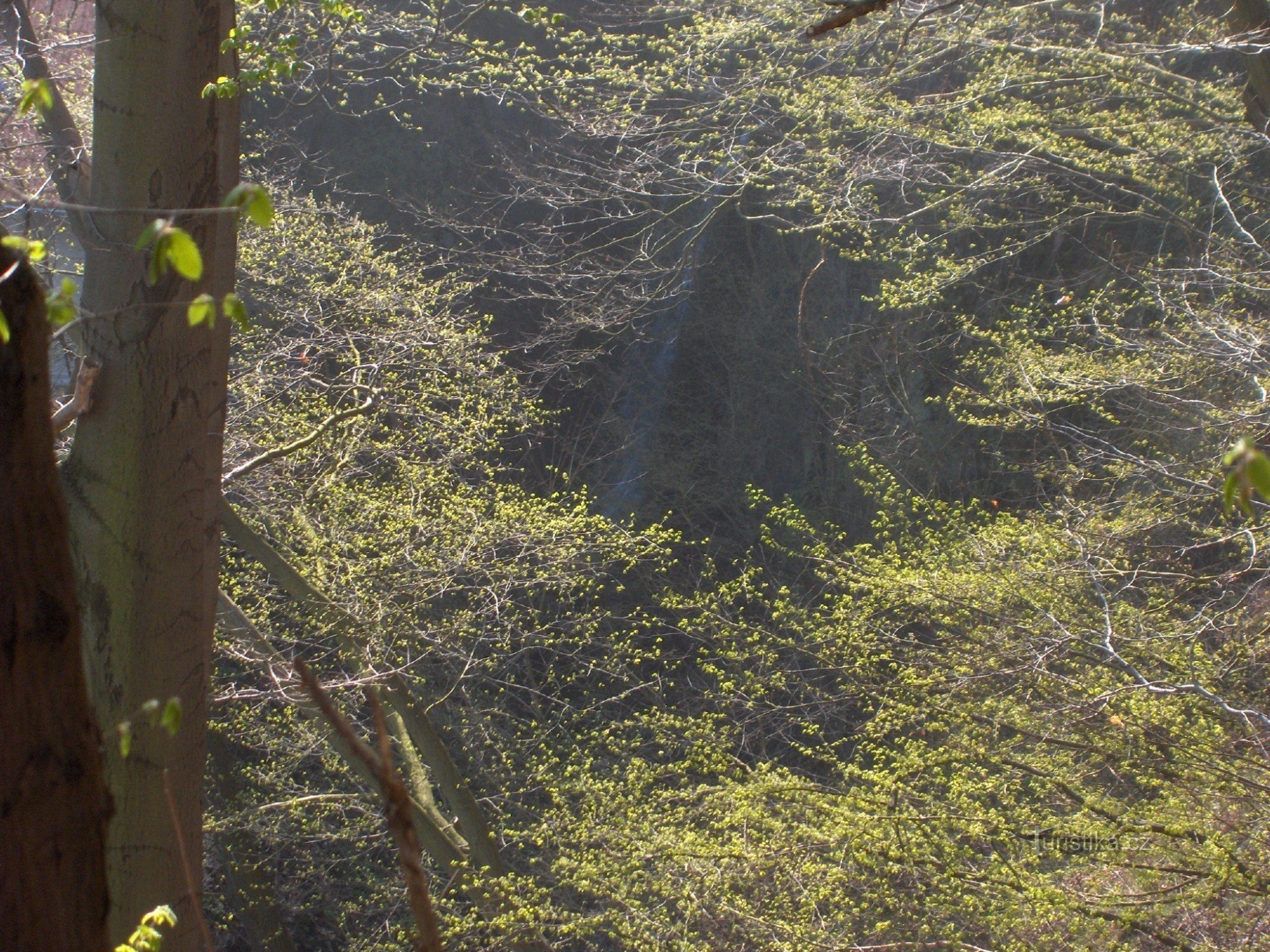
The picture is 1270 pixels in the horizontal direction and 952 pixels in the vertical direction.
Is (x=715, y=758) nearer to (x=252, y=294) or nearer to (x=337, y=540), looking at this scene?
(x=337, y=540)

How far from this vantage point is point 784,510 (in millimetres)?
7602

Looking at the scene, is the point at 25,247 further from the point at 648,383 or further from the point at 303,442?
the point at 648,383

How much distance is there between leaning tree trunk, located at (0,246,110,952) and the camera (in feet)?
3.69

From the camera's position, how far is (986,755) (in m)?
5.45

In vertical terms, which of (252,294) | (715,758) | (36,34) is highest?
(36,34)

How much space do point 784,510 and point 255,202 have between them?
660 centimetres

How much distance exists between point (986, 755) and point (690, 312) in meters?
8.46

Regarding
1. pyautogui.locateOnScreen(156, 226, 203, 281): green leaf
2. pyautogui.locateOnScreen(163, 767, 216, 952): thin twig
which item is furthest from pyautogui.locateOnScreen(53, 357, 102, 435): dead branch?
pyautogui.locateOnScreen(156, 226, 203, 281): green leaf

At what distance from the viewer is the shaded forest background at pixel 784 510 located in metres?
5.25

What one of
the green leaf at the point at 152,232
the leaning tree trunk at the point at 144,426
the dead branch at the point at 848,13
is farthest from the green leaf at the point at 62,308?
the dead branch at the point at 848,13

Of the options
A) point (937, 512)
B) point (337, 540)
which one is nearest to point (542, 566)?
point (337, 540)

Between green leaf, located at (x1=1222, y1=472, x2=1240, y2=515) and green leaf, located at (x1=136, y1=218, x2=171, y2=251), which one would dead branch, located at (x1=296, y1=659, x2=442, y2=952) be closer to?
green leaf, located at (x1=136, y1=218, x2=171, y2=251)

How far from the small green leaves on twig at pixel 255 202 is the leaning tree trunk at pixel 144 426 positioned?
187cm

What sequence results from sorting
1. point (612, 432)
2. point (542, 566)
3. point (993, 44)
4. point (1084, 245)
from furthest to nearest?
point (612, 432) → point (1084, 245) → point (993, 44) → point (542, 566)
